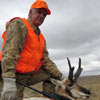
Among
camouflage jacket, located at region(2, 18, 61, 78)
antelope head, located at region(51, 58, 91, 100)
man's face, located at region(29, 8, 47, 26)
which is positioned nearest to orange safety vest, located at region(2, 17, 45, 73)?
camouflage jacket, located at region(2, 18, 61, 78)

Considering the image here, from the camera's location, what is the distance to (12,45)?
4.37m

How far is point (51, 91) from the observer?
5.50m

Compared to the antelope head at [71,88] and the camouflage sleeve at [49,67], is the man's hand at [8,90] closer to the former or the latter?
the antelope head at [71,88]

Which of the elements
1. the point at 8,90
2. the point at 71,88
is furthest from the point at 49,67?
the point at 8,90

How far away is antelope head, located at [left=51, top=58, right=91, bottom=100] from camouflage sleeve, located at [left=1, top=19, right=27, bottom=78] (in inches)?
50.8

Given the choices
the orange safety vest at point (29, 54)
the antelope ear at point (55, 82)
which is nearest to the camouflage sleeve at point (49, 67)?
the antelope ear at point (55, 82)

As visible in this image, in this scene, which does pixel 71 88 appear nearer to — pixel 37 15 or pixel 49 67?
pixel 49 67

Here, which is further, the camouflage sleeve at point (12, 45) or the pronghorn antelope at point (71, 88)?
the pronghorn antelope at point (71, 88)

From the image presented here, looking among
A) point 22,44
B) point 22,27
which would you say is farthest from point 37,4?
point 22,44

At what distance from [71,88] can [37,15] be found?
191 centimetres

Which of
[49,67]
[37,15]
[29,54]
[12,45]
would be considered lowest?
[49,67]

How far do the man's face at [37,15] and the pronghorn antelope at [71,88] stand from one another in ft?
4.03

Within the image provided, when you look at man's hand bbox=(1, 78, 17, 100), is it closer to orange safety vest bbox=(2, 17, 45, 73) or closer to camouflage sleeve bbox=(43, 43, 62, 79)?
orange safety vest bbox=(2, 17, 45, 73)

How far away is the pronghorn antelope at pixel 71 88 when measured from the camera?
511 cm
